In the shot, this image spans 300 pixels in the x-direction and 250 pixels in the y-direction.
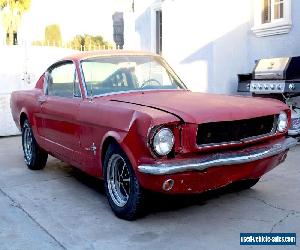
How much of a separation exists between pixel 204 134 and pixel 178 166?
1.33 ft

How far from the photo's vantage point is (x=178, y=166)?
3754 mm

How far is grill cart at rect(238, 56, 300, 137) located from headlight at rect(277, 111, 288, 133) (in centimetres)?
287

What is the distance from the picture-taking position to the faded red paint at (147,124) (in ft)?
12.6

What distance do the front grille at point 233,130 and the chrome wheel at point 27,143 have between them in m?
3.28

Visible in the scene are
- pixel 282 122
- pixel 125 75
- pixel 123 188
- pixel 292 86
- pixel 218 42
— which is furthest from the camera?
pixel 218 42

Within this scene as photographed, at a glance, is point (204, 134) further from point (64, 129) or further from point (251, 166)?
point (64, 129)

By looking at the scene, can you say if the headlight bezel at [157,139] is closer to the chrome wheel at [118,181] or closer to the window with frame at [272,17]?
the chrome wheel at [118,181]

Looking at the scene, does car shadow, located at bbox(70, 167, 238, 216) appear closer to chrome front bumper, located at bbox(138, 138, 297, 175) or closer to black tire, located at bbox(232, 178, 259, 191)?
black tire, located at bbox(232, 178, 259, 191)

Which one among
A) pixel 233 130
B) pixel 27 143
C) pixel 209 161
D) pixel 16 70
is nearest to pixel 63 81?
pixel 27 143

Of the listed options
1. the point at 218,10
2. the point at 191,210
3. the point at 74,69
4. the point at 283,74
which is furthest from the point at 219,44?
the point at 191,210

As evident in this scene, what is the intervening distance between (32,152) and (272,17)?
5.50 metres

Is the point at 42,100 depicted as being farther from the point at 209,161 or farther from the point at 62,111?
the point at 209,161

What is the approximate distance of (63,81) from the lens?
18.9 feet

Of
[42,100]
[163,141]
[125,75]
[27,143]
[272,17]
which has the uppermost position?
[272,17]
